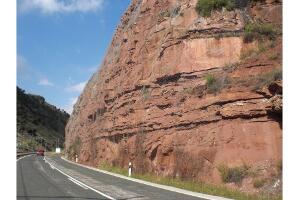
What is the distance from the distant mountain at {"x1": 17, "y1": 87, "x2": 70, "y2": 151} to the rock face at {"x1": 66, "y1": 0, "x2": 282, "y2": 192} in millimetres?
90050

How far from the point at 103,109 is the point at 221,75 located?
2494 centimetres

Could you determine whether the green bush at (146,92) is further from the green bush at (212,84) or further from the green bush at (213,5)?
the green bush at (212,84)

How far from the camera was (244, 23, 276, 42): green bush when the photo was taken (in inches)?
1109

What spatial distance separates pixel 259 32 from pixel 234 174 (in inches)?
413

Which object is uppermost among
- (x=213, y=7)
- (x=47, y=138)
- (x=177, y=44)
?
(x=213, y=7)

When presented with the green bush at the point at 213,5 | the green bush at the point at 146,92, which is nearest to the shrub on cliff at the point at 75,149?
the green bush at the point at 146,92

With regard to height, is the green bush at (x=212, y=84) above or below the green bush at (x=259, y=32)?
below

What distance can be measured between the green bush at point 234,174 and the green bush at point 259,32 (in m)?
9.68

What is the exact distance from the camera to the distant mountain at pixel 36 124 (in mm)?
145000

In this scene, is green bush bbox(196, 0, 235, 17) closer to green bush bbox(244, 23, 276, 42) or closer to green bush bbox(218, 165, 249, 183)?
green bush bbox(244, 23, 276, 42)

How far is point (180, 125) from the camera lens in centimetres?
2730
